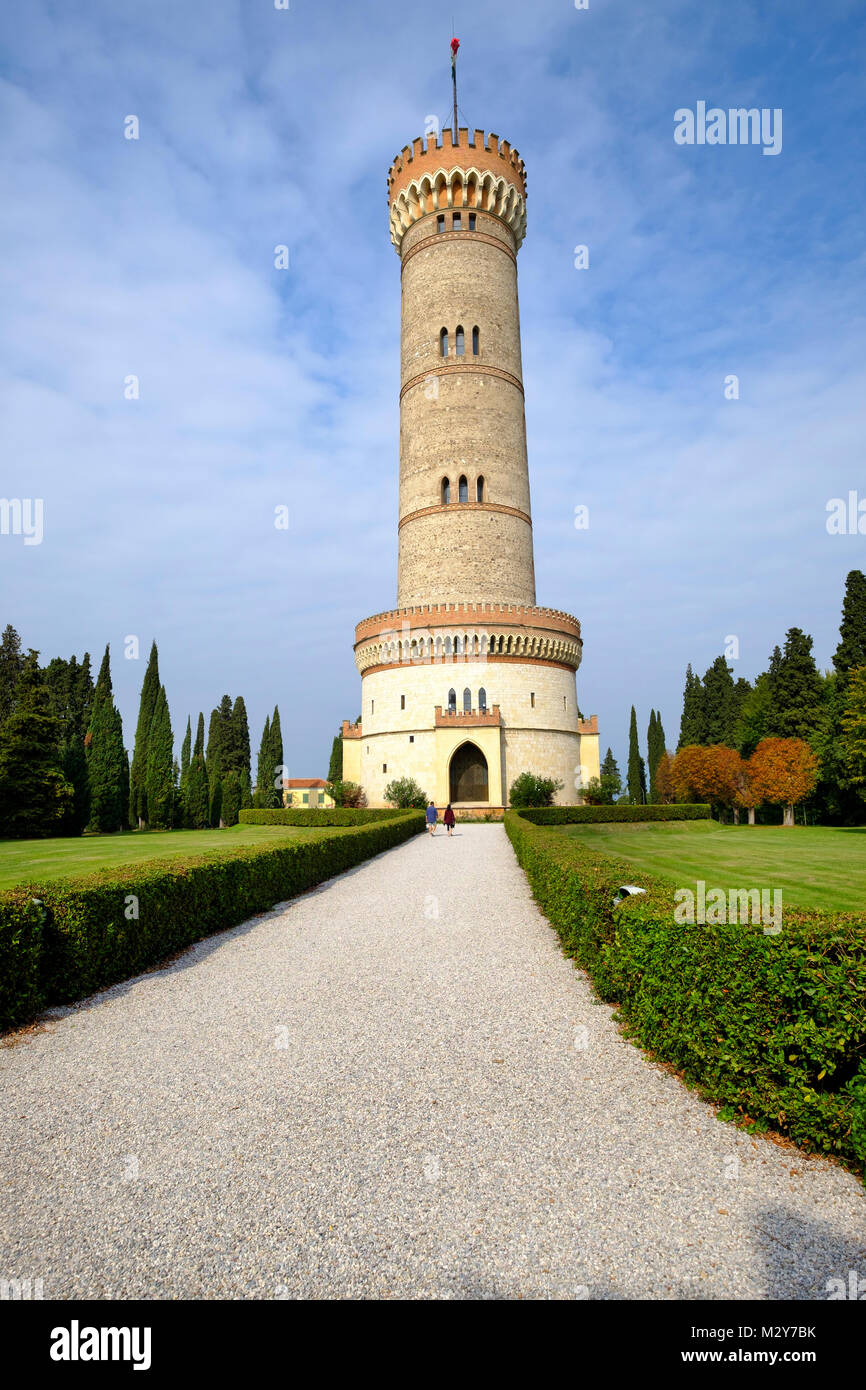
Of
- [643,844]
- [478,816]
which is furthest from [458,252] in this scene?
[643,844]

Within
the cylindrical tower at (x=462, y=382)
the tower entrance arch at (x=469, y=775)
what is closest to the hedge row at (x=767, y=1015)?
the tower entrance arch at (x=469, y=775)

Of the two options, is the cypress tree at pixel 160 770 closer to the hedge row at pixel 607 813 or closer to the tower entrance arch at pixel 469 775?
the tower entrance arch at pixel 469 775

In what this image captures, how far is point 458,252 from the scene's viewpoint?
129 ft

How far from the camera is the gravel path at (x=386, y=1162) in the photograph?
3.29 metres

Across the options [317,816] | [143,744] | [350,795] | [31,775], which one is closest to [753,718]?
[350,795]

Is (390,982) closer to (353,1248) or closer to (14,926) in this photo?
(14,926)

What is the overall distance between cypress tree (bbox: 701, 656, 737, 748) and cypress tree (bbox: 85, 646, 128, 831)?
40393 millimetres

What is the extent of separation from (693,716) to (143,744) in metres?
40.8

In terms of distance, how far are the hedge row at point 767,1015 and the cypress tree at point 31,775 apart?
2824cm

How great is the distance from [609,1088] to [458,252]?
142ft

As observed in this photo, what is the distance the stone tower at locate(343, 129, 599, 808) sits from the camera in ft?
120

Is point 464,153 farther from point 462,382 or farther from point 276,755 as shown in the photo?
point 276,755

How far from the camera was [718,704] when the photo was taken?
186 feet
